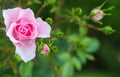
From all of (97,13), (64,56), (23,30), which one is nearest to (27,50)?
(23,30)

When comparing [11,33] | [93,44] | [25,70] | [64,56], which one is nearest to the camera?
[11,33]

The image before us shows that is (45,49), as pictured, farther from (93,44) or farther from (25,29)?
(93,44)

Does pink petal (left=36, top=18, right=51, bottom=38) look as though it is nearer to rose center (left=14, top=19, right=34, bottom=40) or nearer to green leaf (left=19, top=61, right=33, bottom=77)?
rose center (left=14, top=19, right=34, bottom=40)

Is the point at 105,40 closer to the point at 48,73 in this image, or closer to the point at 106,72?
the point at 106,72

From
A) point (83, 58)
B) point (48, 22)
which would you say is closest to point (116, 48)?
point (83, 58)

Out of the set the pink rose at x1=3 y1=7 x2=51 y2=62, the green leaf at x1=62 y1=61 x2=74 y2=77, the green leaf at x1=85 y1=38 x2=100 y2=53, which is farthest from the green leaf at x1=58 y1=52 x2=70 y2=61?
the pink rose at x1=3 y1=7 x2=51 y2=62

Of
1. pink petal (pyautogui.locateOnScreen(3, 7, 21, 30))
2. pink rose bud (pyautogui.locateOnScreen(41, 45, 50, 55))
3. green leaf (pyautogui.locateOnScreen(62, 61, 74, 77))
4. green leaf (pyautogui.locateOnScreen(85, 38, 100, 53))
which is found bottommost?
green leaf (pyautogui.locateOnScreen(62, 61, 74, 77))
